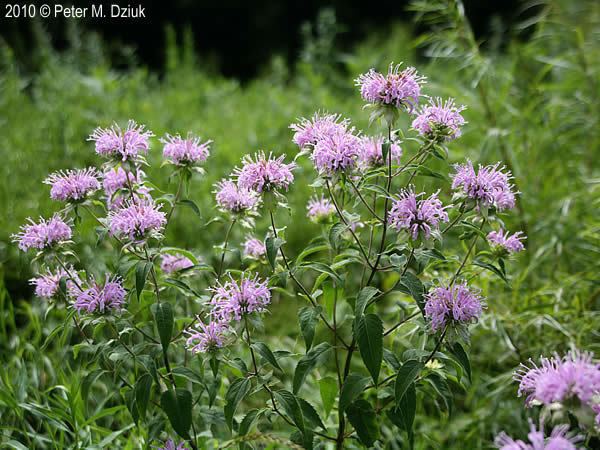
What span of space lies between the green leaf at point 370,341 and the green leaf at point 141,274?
0.42m

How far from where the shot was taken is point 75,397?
1542 millimetres

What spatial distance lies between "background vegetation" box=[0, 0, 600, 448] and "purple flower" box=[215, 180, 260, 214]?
7 cm

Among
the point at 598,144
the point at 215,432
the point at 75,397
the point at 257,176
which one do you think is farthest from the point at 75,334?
the point at 598,144

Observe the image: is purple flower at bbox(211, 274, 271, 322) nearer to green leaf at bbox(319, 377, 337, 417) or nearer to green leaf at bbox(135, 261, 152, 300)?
green leaf at bbox(135, 261, 152, 300)

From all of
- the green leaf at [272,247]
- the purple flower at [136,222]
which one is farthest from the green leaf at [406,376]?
the purple flower at [136,222]

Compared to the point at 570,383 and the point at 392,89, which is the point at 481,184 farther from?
the point at 570,383

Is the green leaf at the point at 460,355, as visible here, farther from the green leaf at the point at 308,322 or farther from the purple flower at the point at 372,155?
the purple flower at the point at 372,155

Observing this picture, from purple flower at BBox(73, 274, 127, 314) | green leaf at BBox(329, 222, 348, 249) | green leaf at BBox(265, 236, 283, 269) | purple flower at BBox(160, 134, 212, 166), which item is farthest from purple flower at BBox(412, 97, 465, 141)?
purple flower at BBox(73, 274, 127, 314)

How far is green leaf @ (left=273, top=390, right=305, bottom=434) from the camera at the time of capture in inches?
47.5

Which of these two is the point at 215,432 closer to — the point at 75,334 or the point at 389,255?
the point at 389,255

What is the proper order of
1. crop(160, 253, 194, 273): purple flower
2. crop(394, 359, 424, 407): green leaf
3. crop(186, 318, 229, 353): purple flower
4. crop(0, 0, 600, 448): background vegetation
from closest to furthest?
crop(394, 359, 424, 407): green leaf
crop(186, 318, 229, 353): purple flower
crop(160, 253, 194, 273): purple flower
crop(0, 0, 600, 448): background vegetation

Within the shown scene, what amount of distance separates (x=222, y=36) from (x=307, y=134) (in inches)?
287

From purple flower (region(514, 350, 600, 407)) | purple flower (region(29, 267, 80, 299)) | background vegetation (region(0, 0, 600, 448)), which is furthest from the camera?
background vegetation (region(0, 0, 600, 448))

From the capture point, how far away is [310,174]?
11.1 ft
